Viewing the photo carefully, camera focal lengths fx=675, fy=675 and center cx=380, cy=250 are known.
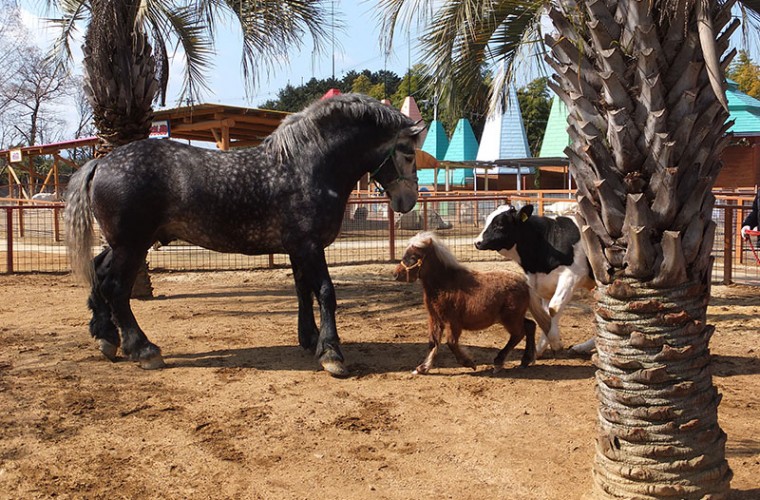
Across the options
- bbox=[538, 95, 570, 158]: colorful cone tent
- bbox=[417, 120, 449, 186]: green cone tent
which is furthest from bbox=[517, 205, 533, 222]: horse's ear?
bbox=[417, 120, 449, 186]: green cone tent

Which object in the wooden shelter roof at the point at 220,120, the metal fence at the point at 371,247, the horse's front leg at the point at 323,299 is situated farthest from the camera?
the wooden shelter roof at the point at 220,120

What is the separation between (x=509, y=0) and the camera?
6.27 metres

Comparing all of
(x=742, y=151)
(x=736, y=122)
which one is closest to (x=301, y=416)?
(x=736, y=122)

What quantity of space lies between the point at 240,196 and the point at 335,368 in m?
1.67

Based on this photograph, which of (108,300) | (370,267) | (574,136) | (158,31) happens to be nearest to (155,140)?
(108,300)

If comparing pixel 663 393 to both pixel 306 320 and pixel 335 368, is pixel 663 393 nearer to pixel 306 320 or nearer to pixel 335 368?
pixel 335 368

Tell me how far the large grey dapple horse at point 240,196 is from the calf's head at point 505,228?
0.91m

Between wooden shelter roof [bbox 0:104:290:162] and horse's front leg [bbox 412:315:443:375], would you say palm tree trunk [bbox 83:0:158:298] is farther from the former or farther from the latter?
wooden shelter roof [bbox 0:104:290:162]

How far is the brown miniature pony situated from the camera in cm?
532

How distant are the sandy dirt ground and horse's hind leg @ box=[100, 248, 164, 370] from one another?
145 millimetres

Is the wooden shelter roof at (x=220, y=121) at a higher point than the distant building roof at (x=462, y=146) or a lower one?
lower

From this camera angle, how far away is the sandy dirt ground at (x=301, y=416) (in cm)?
356

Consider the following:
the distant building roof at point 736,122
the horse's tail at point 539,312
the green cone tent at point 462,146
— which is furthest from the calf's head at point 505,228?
the green cone tent at point 462,146

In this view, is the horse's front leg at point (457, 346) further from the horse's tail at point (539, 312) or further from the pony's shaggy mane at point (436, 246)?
the horse's tail at point (539, 312)
